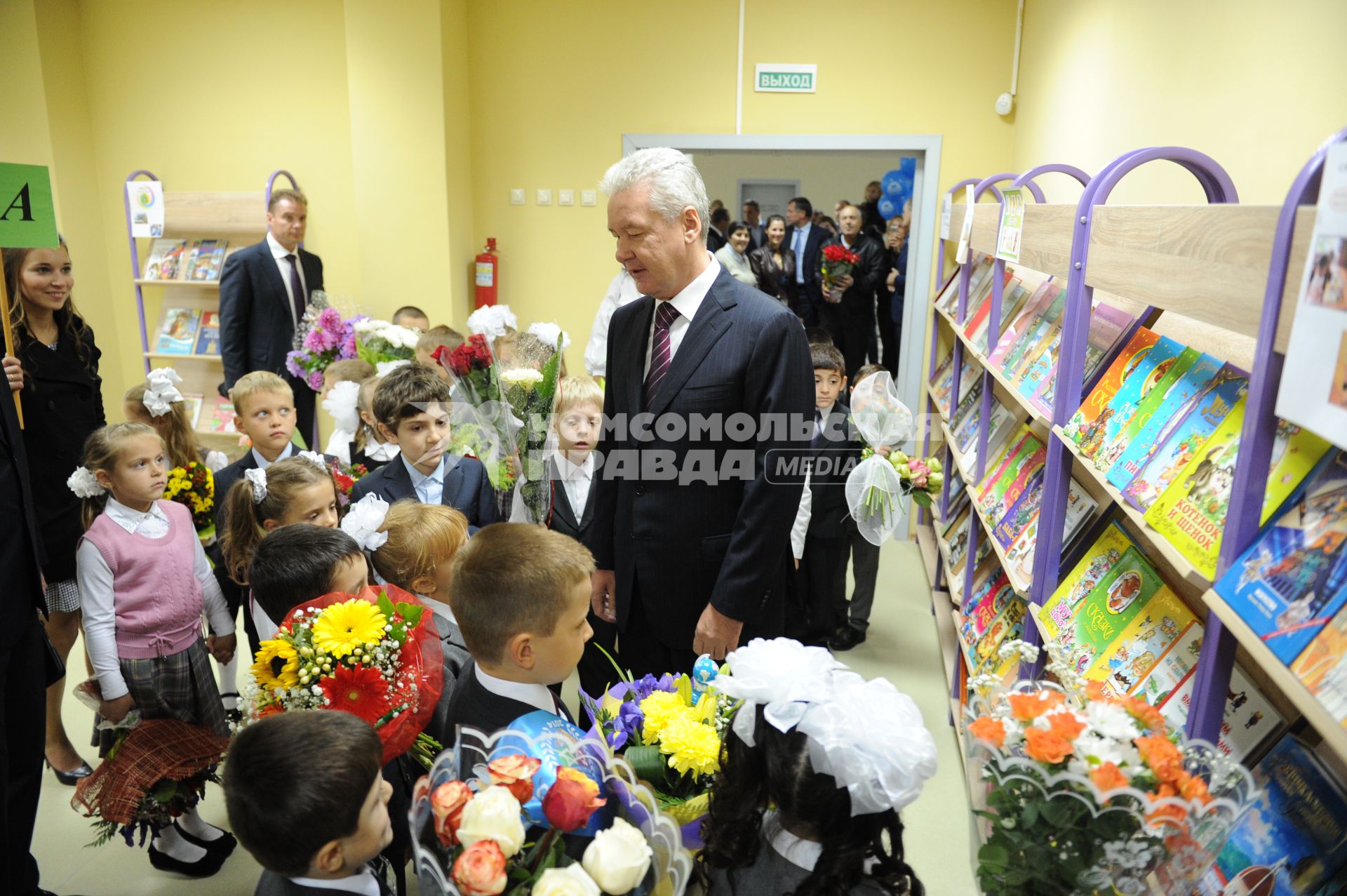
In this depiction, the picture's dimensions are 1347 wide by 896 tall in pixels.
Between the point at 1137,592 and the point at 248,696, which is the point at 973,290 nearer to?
the point at 1137,592

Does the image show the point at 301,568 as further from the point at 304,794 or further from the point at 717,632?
the point at 717,632

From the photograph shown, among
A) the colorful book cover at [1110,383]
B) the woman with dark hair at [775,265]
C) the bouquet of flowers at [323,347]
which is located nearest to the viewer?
the colorful book cover at [1110,383]

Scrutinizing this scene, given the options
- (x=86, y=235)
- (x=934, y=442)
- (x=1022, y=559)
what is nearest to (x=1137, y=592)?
(x=1022, y=559)

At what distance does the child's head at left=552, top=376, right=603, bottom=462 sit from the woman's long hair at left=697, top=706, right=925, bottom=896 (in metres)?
1.75

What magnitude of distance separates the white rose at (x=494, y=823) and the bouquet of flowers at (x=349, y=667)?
64 centimetres

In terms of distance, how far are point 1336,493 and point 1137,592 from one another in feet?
2.43

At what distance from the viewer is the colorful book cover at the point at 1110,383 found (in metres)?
1.84

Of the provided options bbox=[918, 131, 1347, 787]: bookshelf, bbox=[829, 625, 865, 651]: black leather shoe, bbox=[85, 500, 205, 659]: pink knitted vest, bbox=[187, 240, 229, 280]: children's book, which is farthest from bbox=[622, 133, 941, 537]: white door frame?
bbox=[85, 500, 205, 659]: pink knitted vest

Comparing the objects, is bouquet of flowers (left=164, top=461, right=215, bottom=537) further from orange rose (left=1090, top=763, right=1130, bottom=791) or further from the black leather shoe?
orange rose (left=1090, top=763, right=1130, bottom=791)

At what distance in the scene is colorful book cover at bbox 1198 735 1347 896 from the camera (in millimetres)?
1147

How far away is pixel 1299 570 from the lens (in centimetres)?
106

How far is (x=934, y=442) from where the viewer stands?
216 inches

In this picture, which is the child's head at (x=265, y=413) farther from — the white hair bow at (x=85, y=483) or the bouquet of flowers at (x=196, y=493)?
the white hair bow at (x=85, y=483)

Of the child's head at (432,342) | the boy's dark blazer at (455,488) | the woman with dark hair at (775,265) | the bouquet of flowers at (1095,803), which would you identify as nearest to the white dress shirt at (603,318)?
the child's head at (432,342)
